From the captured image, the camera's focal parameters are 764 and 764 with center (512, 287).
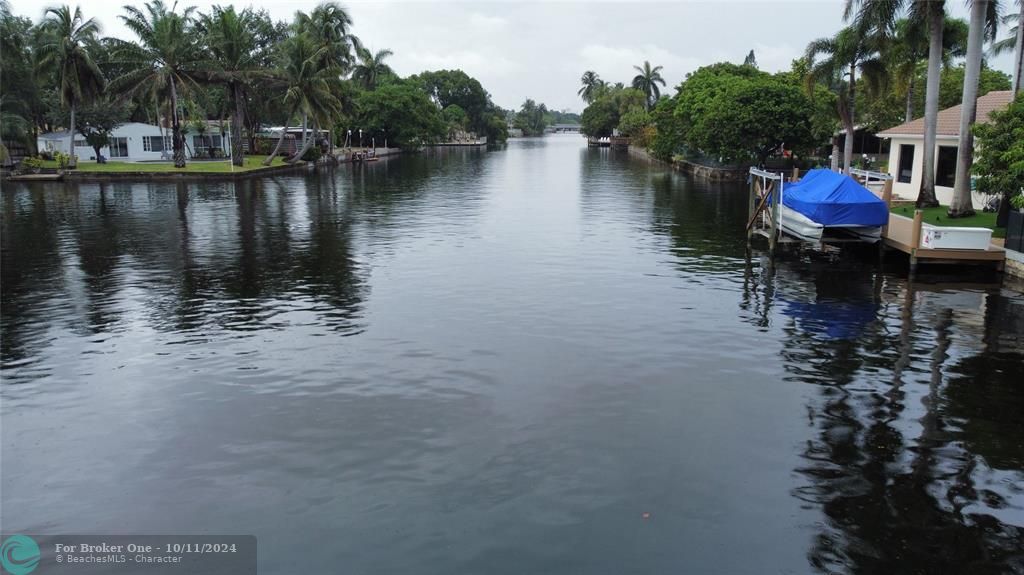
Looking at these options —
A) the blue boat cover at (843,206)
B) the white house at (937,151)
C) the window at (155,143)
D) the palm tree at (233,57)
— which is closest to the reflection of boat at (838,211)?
the blue boat cover at (843,206)

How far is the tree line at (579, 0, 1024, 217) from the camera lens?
31.9 meters

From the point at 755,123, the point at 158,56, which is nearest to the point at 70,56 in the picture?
the point at 158,56

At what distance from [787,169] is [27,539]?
61294 millimetres

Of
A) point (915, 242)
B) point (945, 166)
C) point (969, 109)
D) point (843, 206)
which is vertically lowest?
point (915, 242)

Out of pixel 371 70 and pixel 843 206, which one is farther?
pixel 371 70

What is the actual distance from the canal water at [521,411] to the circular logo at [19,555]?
0.32m

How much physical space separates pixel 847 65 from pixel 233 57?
47528 millimetres

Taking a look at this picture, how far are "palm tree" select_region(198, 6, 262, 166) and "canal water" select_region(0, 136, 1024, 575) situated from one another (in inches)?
1611

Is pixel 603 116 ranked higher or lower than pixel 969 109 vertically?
higher

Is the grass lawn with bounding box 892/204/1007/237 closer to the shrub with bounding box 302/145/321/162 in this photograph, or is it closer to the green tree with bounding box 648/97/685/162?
the green tree with bounding box 648/97/685/162

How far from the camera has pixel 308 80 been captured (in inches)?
2539

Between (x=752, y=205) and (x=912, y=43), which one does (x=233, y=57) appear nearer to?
(x=752, y=205)

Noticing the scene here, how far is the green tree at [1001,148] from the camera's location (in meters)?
22.9

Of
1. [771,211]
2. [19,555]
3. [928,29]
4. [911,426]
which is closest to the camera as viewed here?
[19,555]
